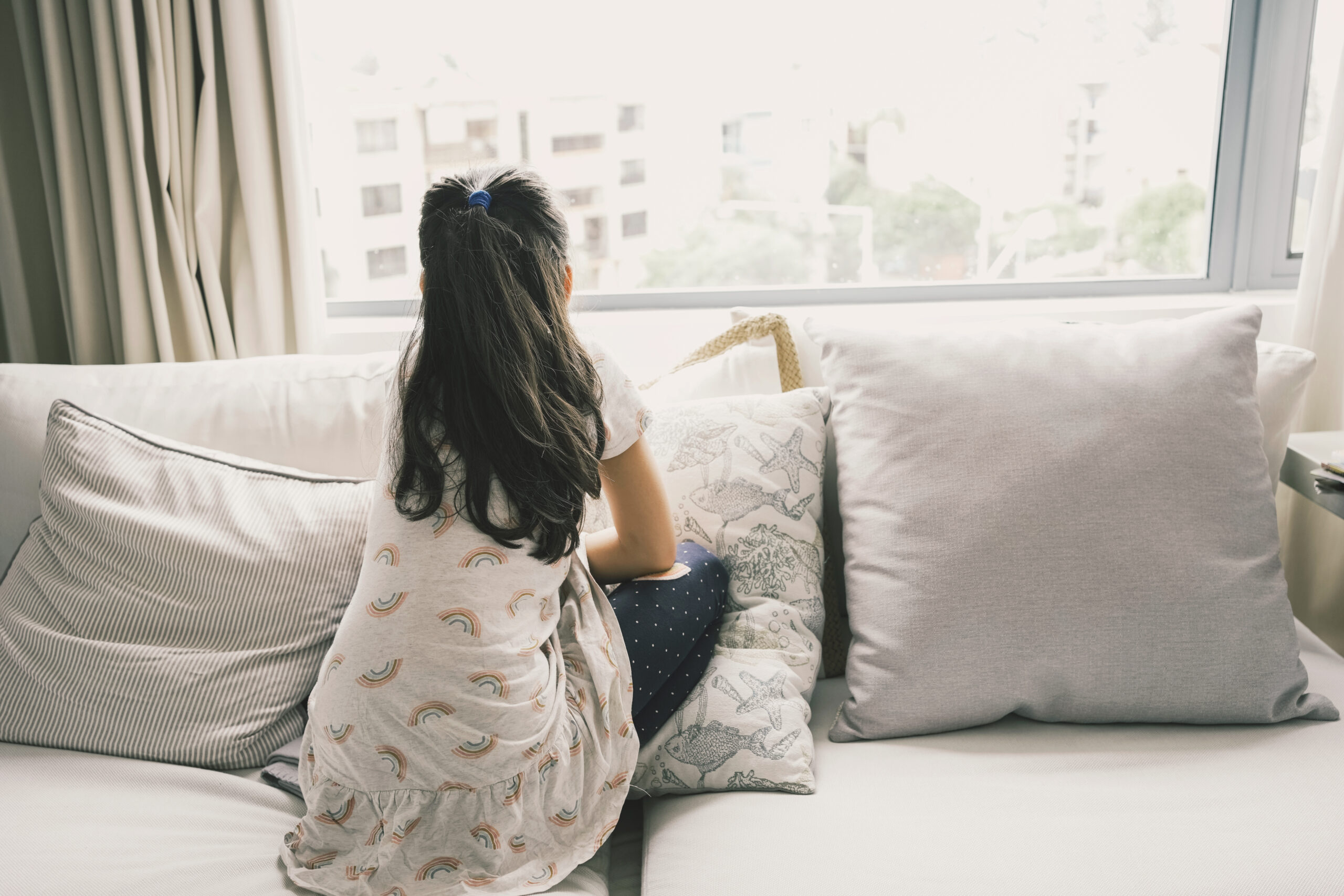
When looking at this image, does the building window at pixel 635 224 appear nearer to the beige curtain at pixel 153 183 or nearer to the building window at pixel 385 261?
the building window at pixel 385 261

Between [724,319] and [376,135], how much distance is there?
880 mm

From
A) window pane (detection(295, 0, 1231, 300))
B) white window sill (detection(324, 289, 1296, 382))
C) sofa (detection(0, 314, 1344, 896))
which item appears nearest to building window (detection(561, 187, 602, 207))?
window pane (detection(295, 0, 1231, 300))

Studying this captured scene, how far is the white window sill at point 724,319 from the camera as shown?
1.85 metres

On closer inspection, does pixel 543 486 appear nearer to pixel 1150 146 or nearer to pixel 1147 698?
pixel 1147 698

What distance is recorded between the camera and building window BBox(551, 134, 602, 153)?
79.2 inches

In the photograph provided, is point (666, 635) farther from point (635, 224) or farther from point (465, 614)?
point (635, 224)

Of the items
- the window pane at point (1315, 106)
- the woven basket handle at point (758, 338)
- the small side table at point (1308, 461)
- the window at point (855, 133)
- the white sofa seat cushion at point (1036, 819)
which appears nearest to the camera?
the white sofa seat cushion at point (1036, 819)

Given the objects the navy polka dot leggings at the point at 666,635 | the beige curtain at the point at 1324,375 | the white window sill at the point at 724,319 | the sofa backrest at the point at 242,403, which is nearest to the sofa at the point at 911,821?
the navy polka dot leggings at the point at 666,635

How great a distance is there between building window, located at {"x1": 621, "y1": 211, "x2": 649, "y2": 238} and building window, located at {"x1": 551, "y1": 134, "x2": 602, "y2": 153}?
164 millimetres

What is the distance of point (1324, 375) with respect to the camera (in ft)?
5.56

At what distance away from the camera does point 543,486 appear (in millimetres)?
980

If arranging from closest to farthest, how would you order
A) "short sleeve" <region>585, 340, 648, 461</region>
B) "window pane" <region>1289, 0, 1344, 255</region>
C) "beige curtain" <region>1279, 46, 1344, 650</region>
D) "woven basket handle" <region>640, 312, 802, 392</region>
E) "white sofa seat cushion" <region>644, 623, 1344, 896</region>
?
"white sofa seat cushion" <region>644, 623, 1344, 896</region> < "short sleeve" <region>585, 340, 648, 461</region> < "woven basket handle" <region>640, 312, 802, 392</region> < "beige curtain" <region>1279, 46, 1344, 650</region> < "window pane" <region>1289, 0, 1344, 255</region>

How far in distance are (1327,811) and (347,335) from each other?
5.74 feet

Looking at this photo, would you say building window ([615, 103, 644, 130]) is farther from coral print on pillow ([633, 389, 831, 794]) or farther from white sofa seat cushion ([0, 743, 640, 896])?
white sofa seat cushion ([0, 743, 640, 896])
